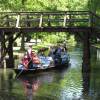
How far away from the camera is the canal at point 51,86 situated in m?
23.3

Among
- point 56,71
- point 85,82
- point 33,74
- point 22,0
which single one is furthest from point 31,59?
point 22,0

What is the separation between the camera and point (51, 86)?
27.1 m

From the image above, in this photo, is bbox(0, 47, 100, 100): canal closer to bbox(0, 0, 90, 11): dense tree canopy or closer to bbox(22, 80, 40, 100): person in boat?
bbox(22, 80, 40, 100): person in boat

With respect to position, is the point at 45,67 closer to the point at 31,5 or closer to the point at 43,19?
the point at 43,19

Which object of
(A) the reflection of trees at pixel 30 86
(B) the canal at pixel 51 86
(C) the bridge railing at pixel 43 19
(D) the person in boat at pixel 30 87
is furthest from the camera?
(C) the bridge railing at pixel 43 19

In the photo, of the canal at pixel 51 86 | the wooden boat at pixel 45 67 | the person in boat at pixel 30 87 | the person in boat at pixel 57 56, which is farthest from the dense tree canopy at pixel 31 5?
the person in boat at pixel 30 87

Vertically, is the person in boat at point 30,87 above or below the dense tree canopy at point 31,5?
below

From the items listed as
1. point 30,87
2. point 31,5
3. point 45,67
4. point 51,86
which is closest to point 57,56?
point 45,67

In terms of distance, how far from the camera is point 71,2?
232 feet

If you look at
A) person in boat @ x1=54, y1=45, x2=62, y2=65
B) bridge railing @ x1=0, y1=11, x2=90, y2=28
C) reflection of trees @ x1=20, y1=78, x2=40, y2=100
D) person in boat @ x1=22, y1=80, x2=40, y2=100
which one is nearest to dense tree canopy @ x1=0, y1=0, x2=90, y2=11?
person in boat @ x1=54, y1=45, x2=62, y2=65

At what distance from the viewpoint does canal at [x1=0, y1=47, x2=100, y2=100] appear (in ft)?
76.4

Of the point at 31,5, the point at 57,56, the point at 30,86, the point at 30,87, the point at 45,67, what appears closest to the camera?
the point at 30,87

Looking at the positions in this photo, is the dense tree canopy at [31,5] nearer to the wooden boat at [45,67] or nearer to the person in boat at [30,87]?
the wooden boat at [45,67]

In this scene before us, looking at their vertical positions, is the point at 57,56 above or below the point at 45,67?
above
